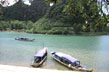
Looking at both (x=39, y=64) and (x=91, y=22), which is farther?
(x=39, y=64)

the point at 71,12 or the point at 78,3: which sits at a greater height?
the point at 78,3

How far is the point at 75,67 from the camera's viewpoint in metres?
7.16

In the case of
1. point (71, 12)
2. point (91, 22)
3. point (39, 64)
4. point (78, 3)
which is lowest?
point (39, 64)

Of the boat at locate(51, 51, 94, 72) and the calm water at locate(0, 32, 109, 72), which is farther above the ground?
the boat at locate(51, 51, 94, 72)

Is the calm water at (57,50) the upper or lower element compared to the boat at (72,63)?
lower

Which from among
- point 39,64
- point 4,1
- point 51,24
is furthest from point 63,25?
point 4,1

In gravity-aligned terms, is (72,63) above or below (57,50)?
above

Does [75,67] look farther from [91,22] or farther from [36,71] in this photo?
[91,22]

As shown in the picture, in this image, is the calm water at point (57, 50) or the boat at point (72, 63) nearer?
the boat at point (72, 63)

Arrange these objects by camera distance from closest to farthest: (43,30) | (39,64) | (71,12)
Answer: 1. (71,12)
2. (39,64)
3. (43,30)

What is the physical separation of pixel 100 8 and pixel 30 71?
52.6 inches

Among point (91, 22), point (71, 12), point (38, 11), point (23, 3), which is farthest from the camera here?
point (38, 11)

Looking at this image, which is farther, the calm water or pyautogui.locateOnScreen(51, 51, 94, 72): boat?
the calm water

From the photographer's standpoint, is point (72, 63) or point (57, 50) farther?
point (57, 50)
